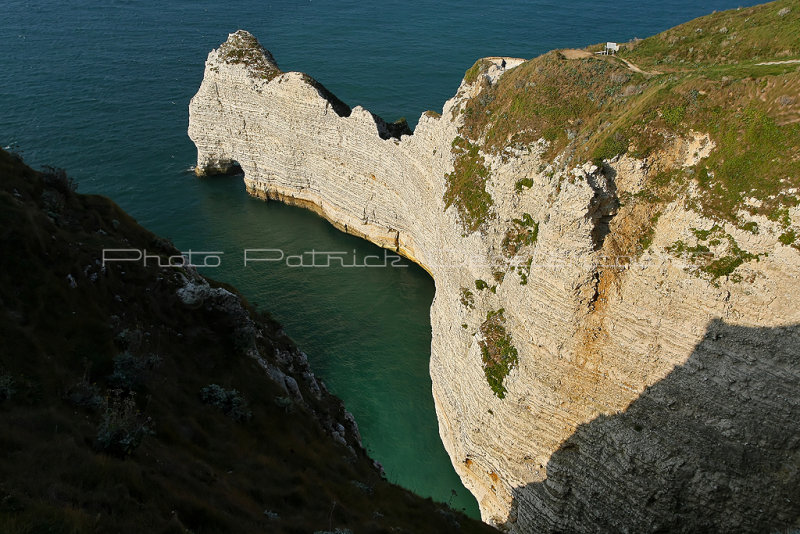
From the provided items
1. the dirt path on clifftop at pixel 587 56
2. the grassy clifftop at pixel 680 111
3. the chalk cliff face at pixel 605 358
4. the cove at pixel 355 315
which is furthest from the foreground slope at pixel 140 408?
the dirt path on clifftop at pixel 587 56

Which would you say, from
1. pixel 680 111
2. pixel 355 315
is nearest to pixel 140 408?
pixel 680 111

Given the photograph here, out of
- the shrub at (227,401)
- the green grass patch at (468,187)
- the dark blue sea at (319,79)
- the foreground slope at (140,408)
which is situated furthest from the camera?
the dark blue sea at (319,79)

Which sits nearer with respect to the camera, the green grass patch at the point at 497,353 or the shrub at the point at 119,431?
the shrub at the point at 119,431

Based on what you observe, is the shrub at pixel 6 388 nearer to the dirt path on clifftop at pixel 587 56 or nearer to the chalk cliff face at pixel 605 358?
the chalk cliff face at pixel 605 358

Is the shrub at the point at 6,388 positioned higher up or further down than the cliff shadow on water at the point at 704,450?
higher up

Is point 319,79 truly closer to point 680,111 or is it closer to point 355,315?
point 355,315

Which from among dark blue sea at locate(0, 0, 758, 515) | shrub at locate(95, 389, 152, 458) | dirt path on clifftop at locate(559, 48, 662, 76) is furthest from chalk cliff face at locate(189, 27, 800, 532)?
shrub at locate(95, 389, 152, 458)

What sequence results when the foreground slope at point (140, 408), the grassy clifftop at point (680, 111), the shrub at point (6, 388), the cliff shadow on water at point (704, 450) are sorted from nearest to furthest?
1. the foreground slope at point (140, 408)
2. the shrub at point (6, 388)
3. the cliff shadow on water at point (704, 450)
4. the grassy clifftop at point (680, 111)

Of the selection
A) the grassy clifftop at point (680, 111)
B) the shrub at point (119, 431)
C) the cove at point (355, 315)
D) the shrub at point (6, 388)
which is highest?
the grassy clifftop at point (680, 111)
